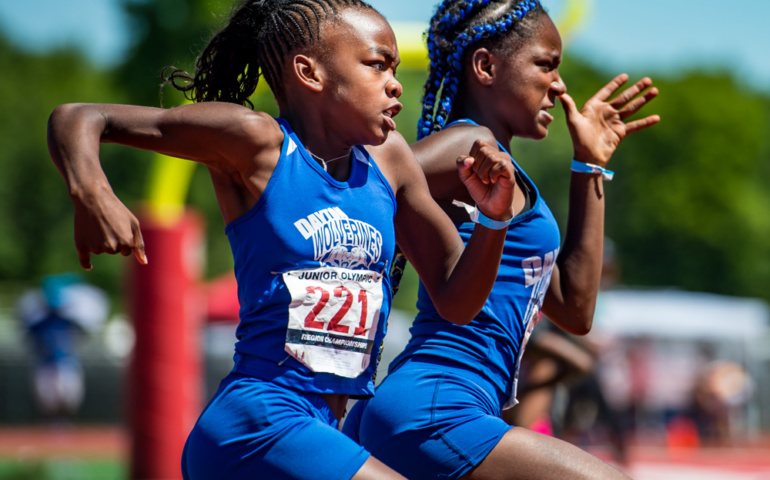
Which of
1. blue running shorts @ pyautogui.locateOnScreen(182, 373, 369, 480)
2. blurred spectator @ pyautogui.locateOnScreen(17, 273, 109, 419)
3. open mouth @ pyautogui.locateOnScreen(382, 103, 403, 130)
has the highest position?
open mouth @ pyautogui.locateOnScreen(382, 103, 403, 130)

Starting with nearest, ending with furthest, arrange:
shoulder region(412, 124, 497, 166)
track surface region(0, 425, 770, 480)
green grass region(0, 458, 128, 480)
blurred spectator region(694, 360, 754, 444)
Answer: shoulder region(412, 124, 497, 166) → green grass region(0, 458, 128, 480) → track surface region(0, 425, 770, 480) → blurred spectator region(694, 360, 754, 444)

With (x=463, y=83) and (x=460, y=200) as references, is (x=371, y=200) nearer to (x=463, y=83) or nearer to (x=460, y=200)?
(x=460, y=200)

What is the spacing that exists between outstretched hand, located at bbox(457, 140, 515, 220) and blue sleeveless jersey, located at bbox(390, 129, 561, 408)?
32 cm

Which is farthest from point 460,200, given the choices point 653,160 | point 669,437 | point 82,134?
point 653,160

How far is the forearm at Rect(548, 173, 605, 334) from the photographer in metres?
2.82

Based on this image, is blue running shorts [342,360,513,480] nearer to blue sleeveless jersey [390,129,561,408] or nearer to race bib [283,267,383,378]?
blue sleeveless jersey [390,129,561,408]

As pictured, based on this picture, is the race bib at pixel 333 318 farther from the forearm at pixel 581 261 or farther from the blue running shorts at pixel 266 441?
the forearm at pixel 581 261

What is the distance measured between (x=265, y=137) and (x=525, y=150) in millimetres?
35902

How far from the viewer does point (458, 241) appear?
2479 mm

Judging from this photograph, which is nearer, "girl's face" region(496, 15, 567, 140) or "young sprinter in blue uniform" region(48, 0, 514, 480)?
"young sprinter in blue uniform" region(48, 0, 514, 480)

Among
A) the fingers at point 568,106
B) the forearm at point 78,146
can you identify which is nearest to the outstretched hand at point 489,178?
the fingers at point 568,106

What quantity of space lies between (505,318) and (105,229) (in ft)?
3.79

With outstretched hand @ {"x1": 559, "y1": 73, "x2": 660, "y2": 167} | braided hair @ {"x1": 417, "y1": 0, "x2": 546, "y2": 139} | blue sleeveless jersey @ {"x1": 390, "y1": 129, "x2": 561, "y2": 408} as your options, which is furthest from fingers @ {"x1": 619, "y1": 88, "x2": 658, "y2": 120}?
blue sleeveless jersey @ {"x1": 390, "y1": 129, "x2": 561, "y2": 408}

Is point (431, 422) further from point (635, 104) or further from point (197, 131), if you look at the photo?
point (635, 104)
